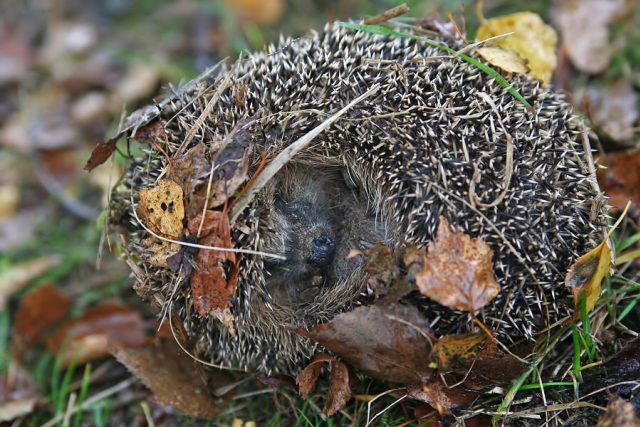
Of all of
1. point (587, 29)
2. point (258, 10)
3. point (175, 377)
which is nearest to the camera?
point (175, 377)

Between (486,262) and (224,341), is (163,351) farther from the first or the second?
(486,262)

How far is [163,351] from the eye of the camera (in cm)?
358

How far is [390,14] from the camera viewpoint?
127 inches

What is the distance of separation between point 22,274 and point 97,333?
879mm

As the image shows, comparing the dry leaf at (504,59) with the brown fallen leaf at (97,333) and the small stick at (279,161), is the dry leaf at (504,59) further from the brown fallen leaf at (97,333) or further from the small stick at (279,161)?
the brown fallen leaf at (97,333)

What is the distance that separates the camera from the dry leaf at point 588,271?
2.68m

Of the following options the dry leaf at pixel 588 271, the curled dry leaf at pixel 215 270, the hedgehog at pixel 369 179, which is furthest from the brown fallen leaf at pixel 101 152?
the dry leaf at pixel 588 271

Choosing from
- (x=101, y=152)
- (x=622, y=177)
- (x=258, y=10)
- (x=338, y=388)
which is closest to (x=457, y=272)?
(x=338, y=388)

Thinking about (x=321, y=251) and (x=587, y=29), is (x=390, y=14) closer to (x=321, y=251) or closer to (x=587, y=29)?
(x=321, y=251)

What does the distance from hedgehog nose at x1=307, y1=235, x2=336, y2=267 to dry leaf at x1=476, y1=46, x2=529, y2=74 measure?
3.96 feet

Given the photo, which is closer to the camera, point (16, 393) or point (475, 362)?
point (475, 362)

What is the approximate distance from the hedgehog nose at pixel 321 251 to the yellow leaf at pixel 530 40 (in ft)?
4.79

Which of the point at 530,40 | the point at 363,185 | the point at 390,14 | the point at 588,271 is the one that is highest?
the point at 390,14

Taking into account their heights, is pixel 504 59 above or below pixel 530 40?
above
